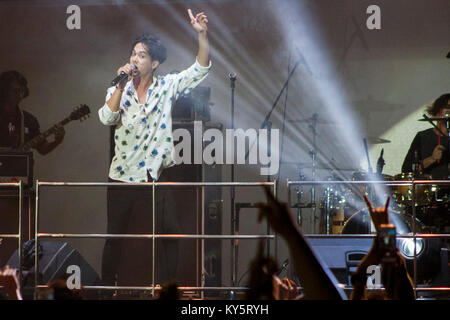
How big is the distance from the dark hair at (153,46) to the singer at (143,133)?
3 centimetres

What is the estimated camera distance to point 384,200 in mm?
5742

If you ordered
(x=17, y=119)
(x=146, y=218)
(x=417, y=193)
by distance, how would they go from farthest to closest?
(x=17, y=119), (x=417, y=193), (x=146, y=218)

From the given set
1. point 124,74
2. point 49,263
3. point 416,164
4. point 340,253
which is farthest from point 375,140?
point 49,263

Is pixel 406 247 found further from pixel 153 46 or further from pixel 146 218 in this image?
pixel 153 46

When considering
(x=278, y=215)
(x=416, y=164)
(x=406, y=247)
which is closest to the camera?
(x=278, y=215)

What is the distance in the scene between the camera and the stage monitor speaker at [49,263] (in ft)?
13.6

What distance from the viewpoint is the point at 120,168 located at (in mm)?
5301

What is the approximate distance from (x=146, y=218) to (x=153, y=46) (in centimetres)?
175

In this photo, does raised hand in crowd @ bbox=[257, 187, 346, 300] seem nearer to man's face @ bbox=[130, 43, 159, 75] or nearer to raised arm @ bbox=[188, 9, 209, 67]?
raised arm @ bbox=[188, 9, 209, 67]

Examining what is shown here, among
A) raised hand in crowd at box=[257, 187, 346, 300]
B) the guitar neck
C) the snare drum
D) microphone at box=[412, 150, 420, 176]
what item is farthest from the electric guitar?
raised hand in crowd at box=[257, 187, 346, 300]

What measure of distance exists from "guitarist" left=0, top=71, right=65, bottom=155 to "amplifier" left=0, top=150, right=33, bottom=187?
2.22 feet

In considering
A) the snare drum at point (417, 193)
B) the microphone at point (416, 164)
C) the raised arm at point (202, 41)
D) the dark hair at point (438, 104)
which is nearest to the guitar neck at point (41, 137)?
the raised arm at point (202, 41)
